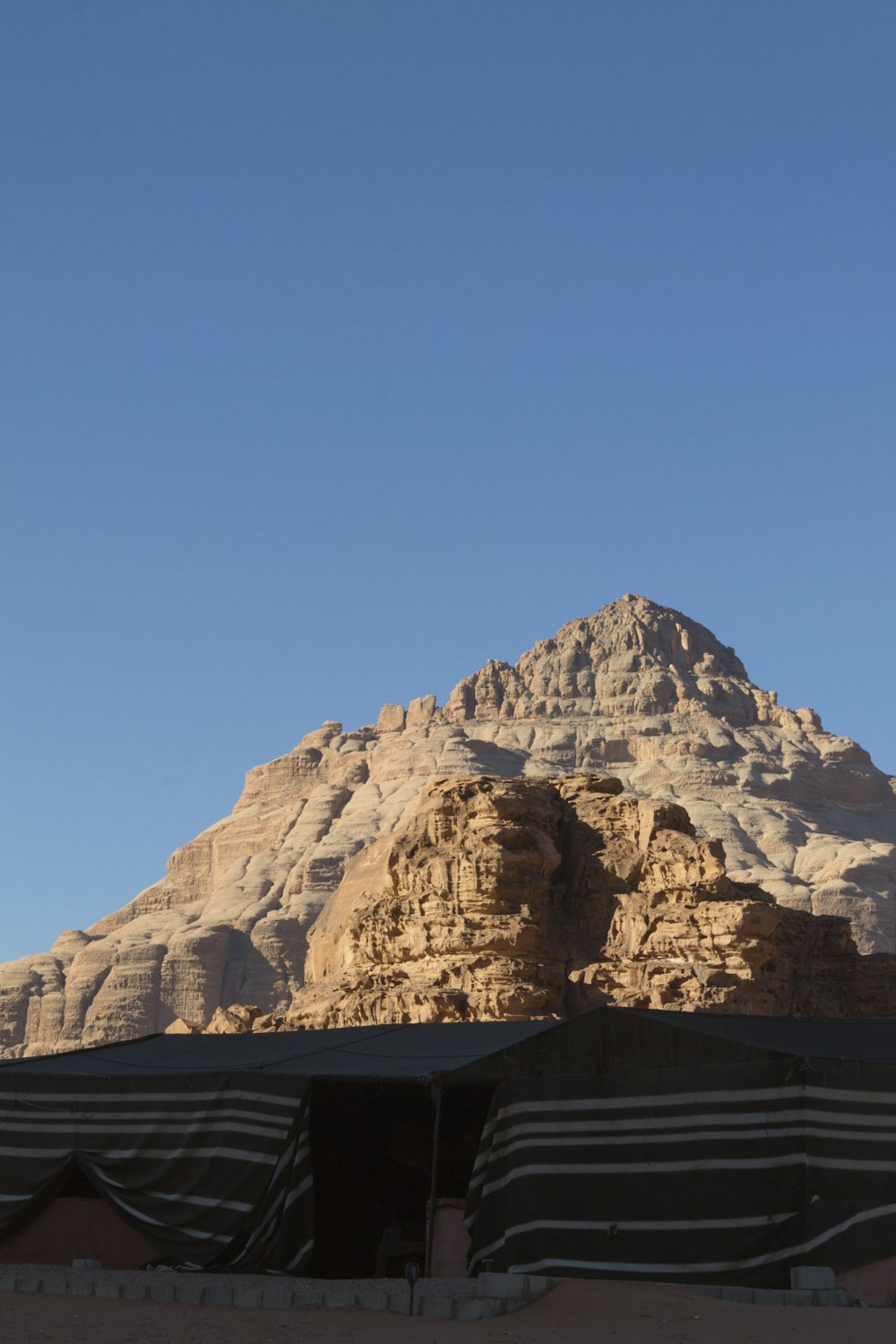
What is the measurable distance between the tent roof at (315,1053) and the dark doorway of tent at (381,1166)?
1.36 ft

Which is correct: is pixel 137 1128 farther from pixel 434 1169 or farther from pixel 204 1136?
pixel 434 1169

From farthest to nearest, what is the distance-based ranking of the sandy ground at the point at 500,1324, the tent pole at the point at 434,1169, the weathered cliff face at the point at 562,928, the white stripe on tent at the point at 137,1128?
the weathered cliff face at the point at 562,928
the white stripe on tent at the point at 137,1128
the tent pole at the point at 434,1169
the sandy ground at the point at 500,1324

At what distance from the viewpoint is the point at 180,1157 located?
18000 millimetres

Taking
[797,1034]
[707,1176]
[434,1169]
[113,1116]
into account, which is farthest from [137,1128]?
[797,1034]

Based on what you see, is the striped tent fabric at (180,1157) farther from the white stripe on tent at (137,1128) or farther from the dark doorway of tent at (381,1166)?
the dark doorway of tent at (381,1166)

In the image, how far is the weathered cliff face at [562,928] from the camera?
40688mm

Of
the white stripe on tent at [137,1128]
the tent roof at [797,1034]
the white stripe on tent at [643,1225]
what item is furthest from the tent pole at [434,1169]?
the tent roof at [797,1034]

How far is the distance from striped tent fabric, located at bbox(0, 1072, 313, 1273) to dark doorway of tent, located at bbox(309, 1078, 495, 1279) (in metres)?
1.11

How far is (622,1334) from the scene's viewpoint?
40.8 ft

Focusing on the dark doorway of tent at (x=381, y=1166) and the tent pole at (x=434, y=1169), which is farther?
the dark doorway of tent at (x=381, y=1166)

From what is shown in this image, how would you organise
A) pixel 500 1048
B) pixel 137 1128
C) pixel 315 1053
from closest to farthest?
pixel 500 1048 < pixel 137 1128 < pixel 315 1053

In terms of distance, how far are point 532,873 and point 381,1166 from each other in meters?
25.0

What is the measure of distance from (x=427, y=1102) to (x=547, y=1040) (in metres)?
3.07

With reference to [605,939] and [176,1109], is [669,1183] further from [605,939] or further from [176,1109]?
[605,939]
